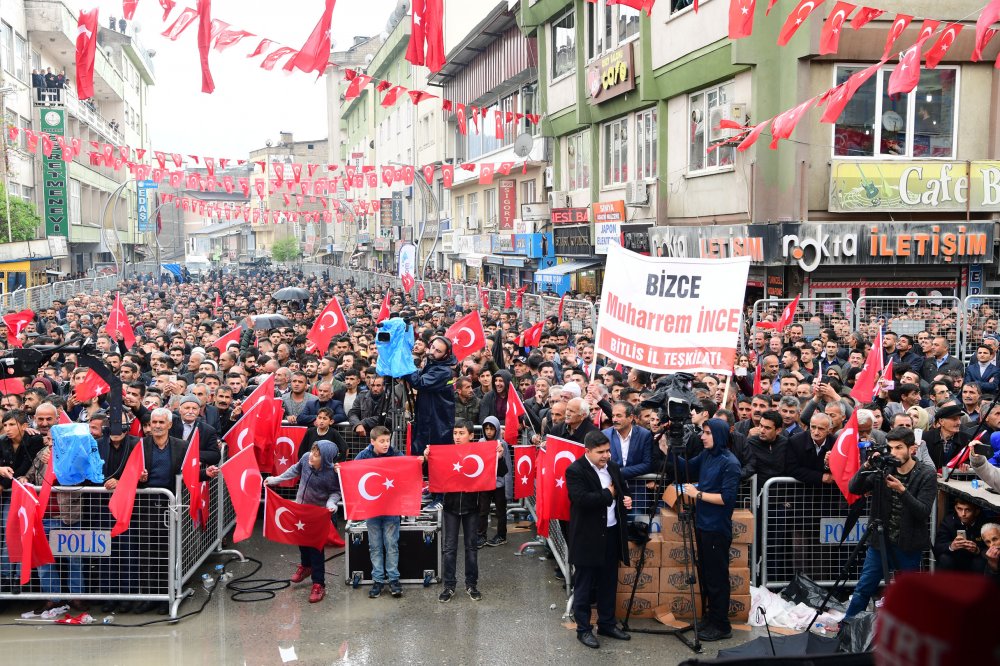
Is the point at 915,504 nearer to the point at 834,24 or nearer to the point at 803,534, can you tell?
the point at 803,534

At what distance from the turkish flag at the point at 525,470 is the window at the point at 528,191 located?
26251 mm

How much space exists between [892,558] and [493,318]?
16029 mm

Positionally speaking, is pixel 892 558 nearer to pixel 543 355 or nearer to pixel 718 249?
pixel 543 355

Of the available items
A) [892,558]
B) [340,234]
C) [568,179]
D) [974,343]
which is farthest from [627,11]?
[340,234]

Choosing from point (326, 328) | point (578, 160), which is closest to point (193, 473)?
point (326, 328)

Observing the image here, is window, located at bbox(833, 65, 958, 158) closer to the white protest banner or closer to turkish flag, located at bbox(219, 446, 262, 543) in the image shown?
the white protest banner

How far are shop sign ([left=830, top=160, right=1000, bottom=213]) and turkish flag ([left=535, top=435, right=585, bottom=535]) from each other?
38.8ft

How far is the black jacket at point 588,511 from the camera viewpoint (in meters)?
7.44

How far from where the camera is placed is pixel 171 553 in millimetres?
8414

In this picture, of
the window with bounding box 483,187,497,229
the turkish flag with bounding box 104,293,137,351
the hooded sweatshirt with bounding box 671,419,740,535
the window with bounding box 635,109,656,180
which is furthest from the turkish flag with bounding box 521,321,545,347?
the window with bounding box 483,187,497,229

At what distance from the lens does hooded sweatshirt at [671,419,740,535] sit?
7.61 meters

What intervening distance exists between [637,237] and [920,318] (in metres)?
8.51

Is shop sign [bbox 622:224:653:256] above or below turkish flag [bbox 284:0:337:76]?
below

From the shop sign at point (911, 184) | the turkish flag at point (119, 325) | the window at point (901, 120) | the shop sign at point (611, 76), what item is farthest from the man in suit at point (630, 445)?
the shop sign at point (611, 76)
